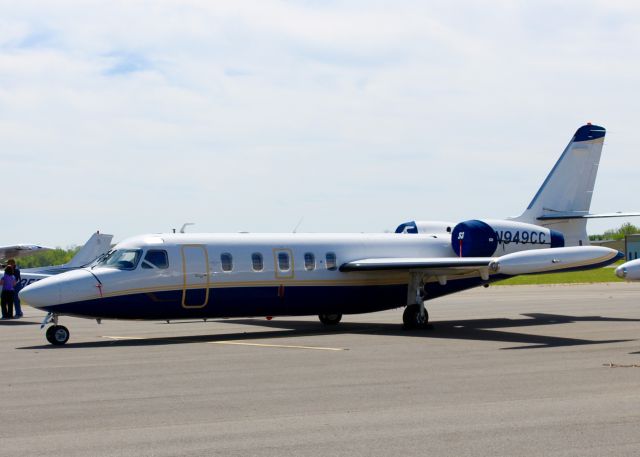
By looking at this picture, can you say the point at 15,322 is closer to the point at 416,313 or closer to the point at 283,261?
the point at 283,261

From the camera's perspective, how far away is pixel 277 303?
24.6 metres

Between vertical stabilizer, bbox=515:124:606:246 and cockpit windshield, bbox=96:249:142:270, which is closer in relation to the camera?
cockpit windshield, bbox=96:249:142:270

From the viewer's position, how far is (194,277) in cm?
2317

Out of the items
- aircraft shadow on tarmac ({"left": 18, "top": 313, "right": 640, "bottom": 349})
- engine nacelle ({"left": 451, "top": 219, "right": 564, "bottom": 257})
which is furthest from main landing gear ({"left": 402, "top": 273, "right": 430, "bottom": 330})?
engine nacelle ({"left": 451, "top": 219, "right": 564, "bottom": 257})

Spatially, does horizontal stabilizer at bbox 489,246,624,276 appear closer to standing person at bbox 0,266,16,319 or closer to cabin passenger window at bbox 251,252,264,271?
cabin passenger window at bbox 251,252,264,271

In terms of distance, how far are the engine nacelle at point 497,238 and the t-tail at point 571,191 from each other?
42.6 inches

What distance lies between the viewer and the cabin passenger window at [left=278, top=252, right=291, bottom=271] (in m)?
24.8

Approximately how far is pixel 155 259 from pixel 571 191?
1432cm

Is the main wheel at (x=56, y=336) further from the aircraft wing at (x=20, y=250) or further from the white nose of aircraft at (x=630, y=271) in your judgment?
the aircraft wing at (x=20, y=250)

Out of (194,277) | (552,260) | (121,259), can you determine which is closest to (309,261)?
(194,277)

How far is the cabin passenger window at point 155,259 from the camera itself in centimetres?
2269

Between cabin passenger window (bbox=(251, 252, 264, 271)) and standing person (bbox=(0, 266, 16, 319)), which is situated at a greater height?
cabin passenger window (bbox=(251, 252, 264, 271))

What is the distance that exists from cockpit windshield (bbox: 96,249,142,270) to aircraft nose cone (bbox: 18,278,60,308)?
1.54 meters

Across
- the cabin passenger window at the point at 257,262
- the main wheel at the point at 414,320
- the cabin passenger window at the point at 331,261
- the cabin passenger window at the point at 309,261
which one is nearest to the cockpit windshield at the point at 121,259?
the cabin passenger window at the point at 257,262
